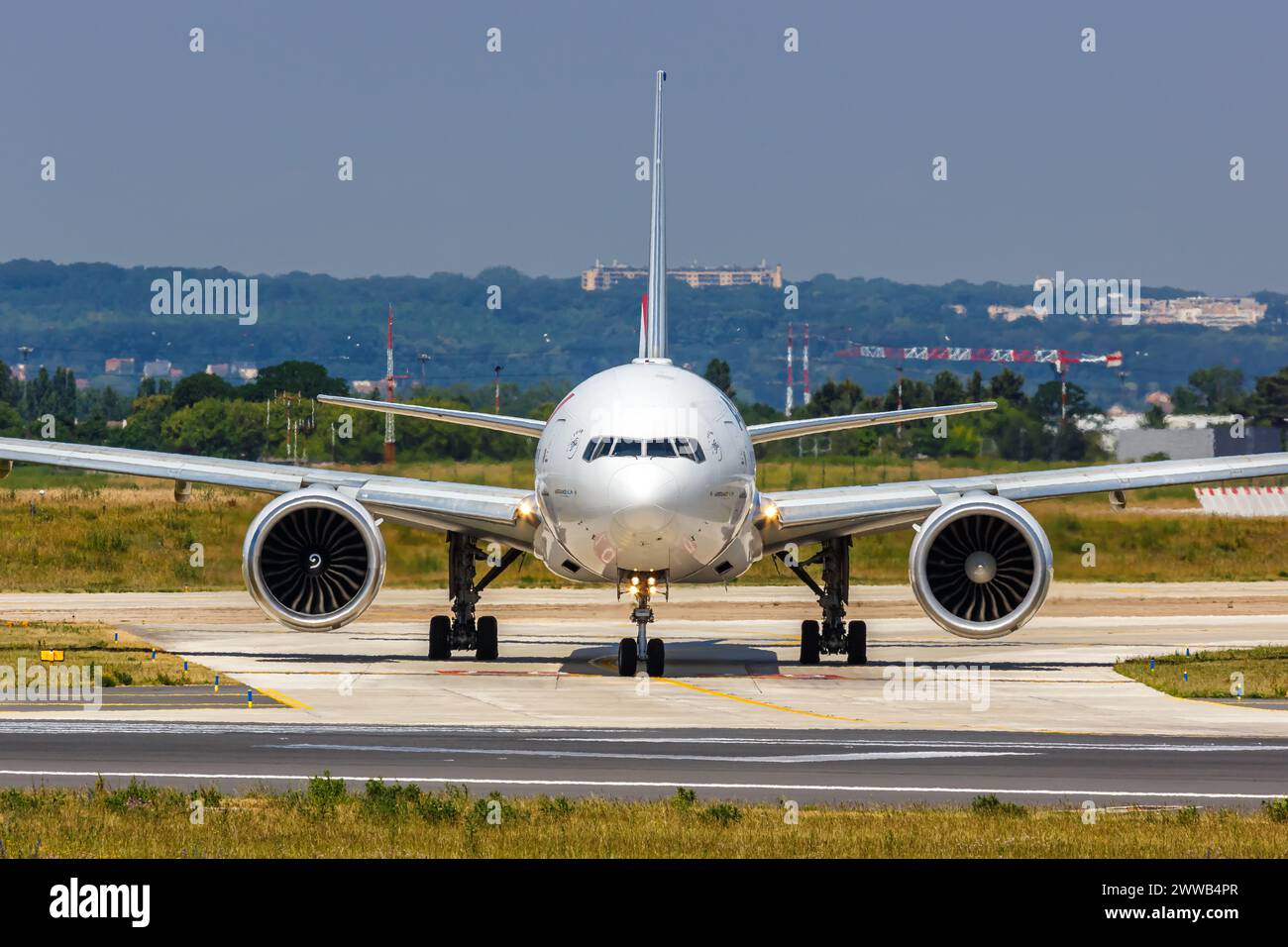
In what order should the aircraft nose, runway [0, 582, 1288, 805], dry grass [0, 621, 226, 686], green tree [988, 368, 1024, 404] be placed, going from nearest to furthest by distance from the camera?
1. runway [0, 582, 1288, 805]
2. the aircraft nose
3. dry grass [0, 621, 226, 686]
4. green tree [988, 368, 1024, 404]

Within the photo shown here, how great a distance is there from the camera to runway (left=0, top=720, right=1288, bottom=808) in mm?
18312

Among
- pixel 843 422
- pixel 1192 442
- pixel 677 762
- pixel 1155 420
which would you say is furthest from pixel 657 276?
pixel 1155 420

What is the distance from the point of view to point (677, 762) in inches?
804

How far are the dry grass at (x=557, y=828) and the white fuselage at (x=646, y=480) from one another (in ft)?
34.4

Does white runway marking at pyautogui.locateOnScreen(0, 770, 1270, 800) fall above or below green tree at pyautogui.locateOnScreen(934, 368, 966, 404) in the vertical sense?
below

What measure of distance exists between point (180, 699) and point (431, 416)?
7.06m

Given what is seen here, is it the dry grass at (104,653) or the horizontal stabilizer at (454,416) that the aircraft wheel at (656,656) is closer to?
the horizontal stabilizer at (454,416)

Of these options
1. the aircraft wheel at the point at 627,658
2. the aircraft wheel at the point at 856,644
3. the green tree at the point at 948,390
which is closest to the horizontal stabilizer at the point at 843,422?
the aircraft wheel at the point at 856,644

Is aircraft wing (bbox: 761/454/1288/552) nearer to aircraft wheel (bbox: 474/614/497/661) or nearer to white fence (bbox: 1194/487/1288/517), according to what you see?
aircraft wheel (bbox: 474/614/497/661)

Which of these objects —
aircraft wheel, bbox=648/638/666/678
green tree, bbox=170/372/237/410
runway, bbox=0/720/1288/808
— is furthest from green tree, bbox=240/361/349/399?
runway, bbox=0/720/1288/808

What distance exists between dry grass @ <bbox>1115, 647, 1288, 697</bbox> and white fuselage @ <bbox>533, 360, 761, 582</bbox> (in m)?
6.70

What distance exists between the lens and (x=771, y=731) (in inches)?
928
